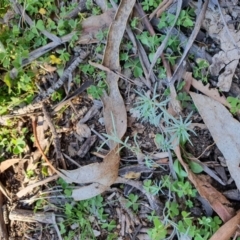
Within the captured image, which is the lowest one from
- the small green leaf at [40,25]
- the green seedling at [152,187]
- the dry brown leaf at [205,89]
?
the green seedling at [152,187]

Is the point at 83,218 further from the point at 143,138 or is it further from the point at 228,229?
the point at 228,229

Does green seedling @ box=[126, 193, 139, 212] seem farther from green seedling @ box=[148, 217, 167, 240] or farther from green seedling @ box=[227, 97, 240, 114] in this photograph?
green seedling @ box=[227, 97, 240, 114]

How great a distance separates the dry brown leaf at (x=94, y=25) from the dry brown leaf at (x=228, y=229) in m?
0.90

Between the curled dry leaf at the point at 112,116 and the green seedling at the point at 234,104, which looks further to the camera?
the curled dry leaf at the point at 112,116

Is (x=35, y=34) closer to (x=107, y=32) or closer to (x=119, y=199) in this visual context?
(x=107, y=32)

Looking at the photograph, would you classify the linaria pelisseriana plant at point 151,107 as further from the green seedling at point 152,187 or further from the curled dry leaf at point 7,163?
the curled dry leaf at point 7,163

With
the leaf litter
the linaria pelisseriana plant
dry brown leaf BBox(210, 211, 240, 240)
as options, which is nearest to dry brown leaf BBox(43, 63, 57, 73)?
the leaf litter

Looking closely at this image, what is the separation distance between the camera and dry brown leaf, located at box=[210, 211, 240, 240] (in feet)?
5.62

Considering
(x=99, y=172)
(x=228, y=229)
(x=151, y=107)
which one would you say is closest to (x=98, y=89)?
(x=151, y=107)

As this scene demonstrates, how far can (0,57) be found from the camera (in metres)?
1.93

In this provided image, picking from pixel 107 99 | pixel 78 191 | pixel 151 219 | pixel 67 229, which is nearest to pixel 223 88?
pixel 107 99

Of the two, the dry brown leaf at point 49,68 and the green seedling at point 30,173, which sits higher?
the dry brown leaf at point 49,68

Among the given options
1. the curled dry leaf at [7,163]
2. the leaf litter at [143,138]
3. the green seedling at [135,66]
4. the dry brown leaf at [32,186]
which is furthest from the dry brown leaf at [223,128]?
the curled dry leaf at [7,163]

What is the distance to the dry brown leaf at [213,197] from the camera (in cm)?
173
